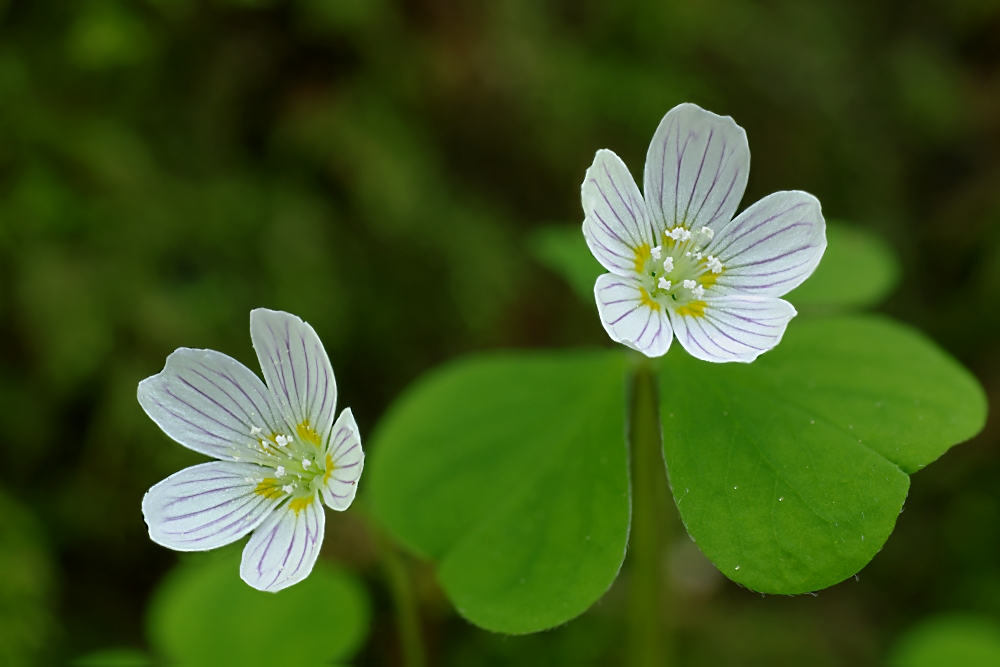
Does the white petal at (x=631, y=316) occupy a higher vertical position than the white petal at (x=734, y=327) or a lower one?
higher

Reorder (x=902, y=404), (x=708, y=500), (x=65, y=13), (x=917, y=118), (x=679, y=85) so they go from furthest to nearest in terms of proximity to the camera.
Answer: (x=917, y=118) → (x=679, y=85) → (x=65, y=13) → (x=902, y=404) → (x=708, y=500)

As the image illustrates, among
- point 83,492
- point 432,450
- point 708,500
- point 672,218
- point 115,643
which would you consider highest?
point 672,218

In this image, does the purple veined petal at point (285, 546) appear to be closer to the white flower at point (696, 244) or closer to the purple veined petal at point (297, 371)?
the purple veined petal at point (297, 371)

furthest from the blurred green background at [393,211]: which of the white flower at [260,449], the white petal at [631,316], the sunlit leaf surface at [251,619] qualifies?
the white petal at [631,316]

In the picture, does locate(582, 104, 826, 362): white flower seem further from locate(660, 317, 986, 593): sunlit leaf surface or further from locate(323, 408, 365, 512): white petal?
locate(323, 408, 365, 512): white petal

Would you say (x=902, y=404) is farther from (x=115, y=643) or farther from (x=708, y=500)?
(x=115, y=643)

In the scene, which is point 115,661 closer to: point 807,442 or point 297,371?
point 297,371

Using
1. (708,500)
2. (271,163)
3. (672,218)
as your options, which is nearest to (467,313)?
(271,163)
